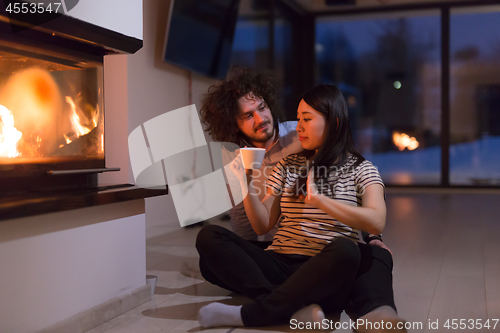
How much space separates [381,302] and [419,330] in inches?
7.2

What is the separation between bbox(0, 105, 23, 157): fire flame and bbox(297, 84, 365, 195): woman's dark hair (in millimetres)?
1034

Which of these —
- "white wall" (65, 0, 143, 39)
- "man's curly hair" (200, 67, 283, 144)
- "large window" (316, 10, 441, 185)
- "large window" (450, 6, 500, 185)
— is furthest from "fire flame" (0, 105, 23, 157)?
"large window" (450, 6, 500, 185)

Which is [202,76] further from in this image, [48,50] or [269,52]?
[48,50]

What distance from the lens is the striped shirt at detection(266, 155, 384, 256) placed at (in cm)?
169

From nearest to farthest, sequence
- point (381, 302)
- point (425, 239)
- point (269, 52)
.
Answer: point (381, 302) → point (425, 239) → point (269, 52)

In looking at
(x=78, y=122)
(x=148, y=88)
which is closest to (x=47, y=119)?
(x=78, y=122)

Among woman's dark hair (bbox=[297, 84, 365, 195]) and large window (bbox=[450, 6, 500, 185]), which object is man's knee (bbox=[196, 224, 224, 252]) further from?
large window (bbox=[450, 6, 500, 185])

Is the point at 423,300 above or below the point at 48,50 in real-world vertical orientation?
below

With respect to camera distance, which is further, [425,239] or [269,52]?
[269,52]

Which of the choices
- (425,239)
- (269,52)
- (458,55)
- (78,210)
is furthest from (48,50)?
(458,55)

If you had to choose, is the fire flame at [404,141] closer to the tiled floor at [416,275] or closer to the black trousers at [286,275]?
the tiled floor at [416,275]

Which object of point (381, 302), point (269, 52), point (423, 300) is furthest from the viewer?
point (269, 52)

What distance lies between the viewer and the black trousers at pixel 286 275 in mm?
1517

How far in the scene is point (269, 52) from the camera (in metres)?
5.93
